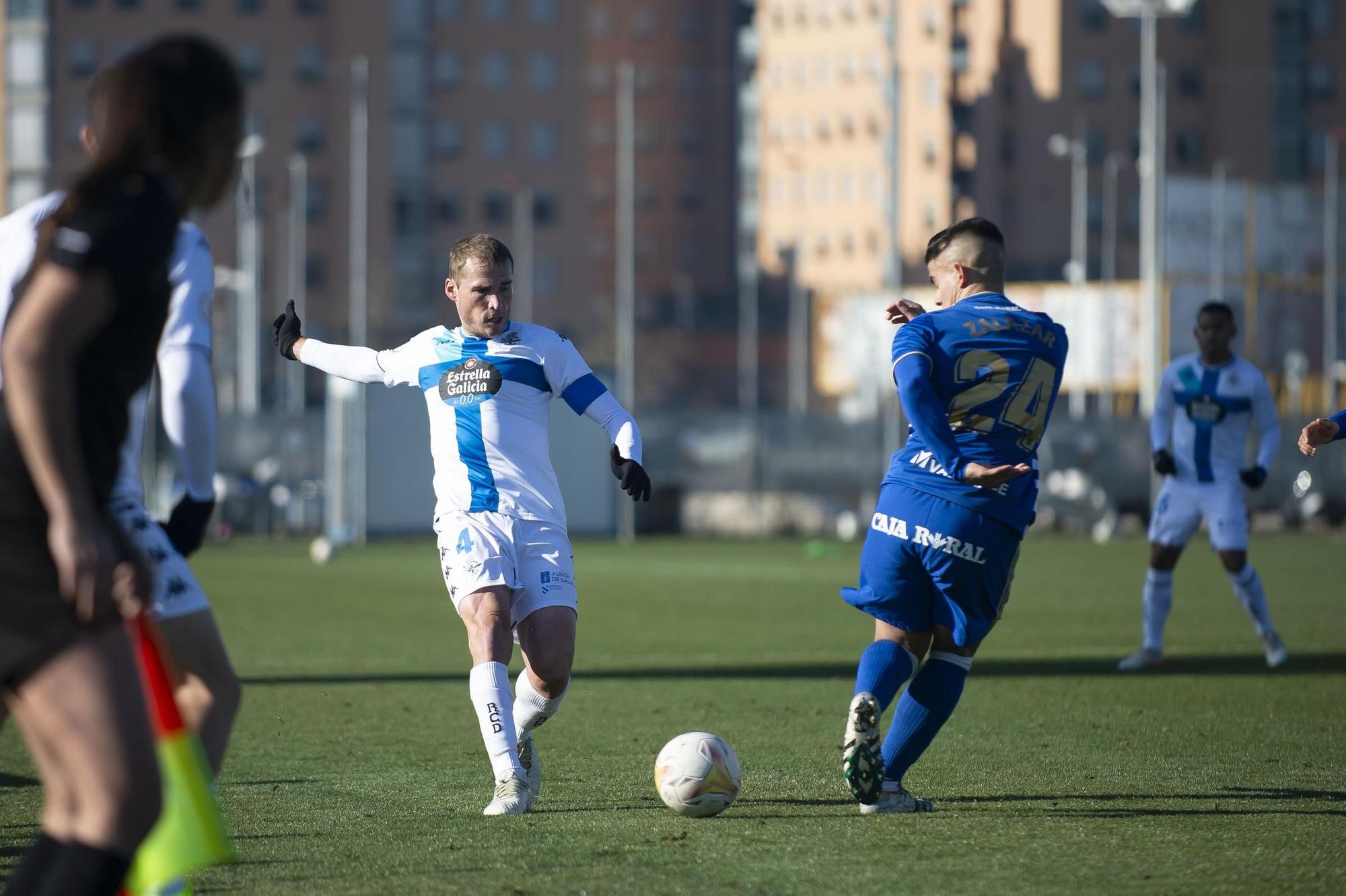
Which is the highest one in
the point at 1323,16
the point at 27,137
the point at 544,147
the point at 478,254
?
the point at 1323,16

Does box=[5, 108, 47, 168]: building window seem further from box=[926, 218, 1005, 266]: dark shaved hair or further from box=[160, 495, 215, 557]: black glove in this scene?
box=[160, 495, 215, 557]: black glove

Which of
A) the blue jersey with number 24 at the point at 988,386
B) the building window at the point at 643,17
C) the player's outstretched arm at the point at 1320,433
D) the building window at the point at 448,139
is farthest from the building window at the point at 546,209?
the blue jersey with number 24 at the point at 988,386

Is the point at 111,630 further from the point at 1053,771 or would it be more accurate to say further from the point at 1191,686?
the point at 1191,686

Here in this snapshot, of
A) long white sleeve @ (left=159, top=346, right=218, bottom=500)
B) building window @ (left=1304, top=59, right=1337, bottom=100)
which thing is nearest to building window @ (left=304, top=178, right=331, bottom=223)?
building window @ (left=1304, top=59, right=1337, bottom=100)

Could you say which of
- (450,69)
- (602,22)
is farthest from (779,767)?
(602,22)

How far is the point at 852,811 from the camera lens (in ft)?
23.6

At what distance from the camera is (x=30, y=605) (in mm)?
3701

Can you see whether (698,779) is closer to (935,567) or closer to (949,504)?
(935,567)

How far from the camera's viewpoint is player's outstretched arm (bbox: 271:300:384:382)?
7598 millimetres

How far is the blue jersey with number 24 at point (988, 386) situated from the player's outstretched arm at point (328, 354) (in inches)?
76.1

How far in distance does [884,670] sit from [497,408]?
164 centimetres

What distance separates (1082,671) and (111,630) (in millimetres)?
9820

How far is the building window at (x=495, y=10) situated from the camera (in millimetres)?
95250

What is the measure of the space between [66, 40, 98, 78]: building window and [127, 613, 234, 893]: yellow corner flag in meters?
89.0
